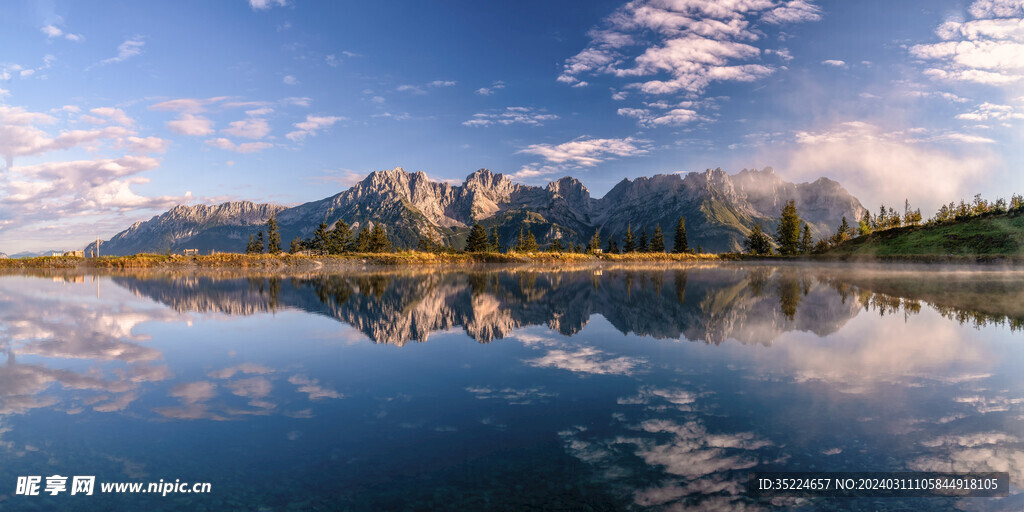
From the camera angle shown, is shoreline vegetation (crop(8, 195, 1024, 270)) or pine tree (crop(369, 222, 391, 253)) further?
pine tree (crop(369, 222, 391, 253))

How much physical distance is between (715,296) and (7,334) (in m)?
40.8

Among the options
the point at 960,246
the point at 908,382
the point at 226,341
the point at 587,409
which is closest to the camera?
the point at 587,409

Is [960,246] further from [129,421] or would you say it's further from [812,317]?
[129,421]

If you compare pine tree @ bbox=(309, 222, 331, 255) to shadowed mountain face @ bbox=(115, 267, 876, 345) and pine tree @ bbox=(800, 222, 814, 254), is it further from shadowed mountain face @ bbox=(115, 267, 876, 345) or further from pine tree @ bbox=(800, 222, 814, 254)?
pine tree @ bbox=(800, 222, 814, 254)

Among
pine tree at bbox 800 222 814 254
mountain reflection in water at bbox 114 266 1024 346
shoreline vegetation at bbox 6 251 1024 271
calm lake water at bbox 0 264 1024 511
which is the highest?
pine tree at bbox 800 222 814 254

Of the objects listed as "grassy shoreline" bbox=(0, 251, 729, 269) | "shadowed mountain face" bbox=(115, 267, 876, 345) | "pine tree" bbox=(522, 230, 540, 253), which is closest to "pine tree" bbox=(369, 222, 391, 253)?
"grassy shoreline" bbox=(0, 251, 729, 269)

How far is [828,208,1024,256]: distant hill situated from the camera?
89.6 meters

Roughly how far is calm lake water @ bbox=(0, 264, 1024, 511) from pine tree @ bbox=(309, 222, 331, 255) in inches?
4158

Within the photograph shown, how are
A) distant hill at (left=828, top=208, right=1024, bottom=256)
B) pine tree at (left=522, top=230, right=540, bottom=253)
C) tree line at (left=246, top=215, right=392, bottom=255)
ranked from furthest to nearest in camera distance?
pine tree at (left=522, top=230, right=540, bottom=253)
tree line at (left=246, top=215, right=392, bottom=255)
distant hill at (left=828, top=208, right=1024, bottom=256)

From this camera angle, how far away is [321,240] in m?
128

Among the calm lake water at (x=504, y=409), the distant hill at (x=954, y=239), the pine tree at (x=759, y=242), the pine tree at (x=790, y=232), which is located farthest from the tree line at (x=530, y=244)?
the calm lake water at (x=504, y=409)

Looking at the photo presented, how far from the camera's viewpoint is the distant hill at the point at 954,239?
3529 inches

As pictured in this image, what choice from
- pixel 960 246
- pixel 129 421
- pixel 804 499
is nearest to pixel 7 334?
pixel 129 421

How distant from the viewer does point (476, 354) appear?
17281 mm
